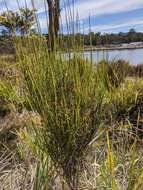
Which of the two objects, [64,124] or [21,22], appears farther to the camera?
[21,22]

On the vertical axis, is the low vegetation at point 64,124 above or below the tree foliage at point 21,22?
below

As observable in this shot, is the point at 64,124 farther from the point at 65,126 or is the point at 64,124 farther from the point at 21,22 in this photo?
the point at 21,22

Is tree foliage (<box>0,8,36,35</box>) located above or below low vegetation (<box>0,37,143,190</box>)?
above

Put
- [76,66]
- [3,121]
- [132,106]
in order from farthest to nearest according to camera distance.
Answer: [3,121]
[132,106]
[76,66]

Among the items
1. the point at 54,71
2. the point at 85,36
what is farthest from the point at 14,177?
the point at 85,36

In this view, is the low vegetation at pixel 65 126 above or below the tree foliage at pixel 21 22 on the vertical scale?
below

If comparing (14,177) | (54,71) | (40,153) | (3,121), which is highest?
(54,71)

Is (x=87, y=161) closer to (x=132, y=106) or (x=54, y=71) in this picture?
(x=54, y=71)

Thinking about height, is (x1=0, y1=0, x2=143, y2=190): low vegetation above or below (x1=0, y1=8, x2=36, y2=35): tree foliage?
below

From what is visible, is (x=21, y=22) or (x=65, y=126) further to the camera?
(x=21, y=22)

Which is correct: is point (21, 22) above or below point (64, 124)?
above

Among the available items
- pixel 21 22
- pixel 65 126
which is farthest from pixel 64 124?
pixel 21 22

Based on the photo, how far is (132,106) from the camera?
18.5ft

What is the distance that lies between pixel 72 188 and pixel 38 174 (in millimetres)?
269
